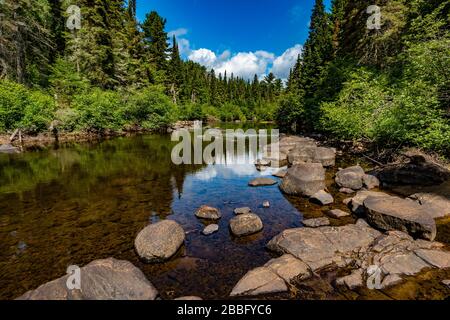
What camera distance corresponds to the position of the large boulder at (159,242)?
653cm

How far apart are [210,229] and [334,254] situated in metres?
3.72

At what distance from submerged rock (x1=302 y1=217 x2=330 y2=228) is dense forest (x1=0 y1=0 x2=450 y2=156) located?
534cm

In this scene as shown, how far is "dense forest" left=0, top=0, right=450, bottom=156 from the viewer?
11.6 m

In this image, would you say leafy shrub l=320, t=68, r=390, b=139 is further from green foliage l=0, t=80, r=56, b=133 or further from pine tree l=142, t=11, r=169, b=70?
pine tree l=142, t=11, r=169, b=70

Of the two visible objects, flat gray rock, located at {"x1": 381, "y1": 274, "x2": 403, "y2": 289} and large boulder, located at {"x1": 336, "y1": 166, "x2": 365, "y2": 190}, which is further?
large boulder, located at {"x1": 336, "y1": 166, "x2": 365, "y2": 190}

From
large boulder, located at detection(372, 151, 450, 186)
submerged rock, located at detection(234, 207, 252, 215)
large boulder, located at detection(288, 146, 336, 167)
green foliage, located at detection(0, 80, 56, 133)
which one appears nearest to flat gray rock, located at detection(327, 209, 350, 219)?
submerged rock, located at detection(234, 207, 252, 215)

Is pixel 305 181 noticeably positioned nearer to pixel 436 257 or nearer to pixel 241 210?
pixel 241 210

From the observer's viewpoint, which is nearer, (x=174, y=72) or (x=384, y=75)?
(x=384, y=75)

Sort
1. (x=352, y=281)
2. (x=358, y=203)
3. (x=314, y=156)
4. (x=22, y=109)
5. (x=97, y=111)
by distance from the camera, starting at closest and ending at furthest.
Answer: (x=352, y=281)
(x=358, y=203)
(x=314, y=156)
(x=22, y=109)
(x=97, y=111)

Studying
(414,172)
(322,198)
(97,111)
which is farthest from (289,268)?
(97,111)

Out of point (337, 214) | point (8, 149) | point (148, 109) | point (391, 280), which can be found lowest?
point (391, 280)

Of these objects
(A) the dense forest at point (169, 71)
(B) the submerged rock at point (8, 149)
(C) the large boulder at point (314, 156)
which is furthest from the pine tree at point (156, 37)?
(C) the large boulder at point (314, 156)

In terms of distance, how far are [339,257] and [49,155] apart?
73.4 ft

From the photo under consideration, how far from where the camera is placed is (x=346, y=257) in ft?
21.1
